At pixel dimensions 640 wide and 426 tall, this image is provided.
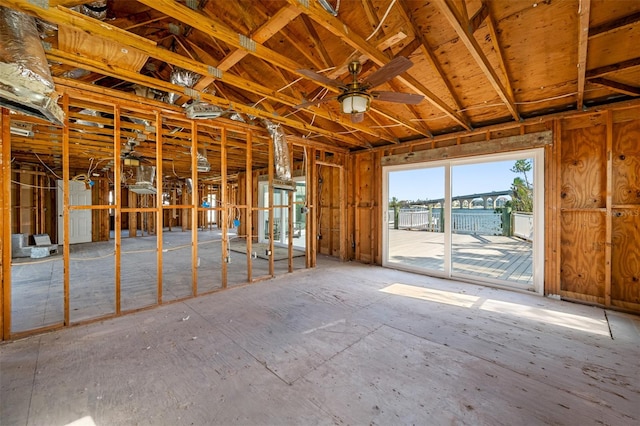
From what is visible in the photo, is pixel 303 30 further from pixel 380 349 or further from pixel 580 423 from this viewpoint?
pixel 580 423

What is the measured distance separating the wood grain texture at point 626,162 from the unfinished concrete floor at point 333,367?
1505 mm

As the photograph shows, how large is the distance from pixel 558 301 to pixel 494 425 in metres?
3.08

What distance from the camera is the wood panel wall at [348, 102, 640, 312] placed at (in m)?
3.25

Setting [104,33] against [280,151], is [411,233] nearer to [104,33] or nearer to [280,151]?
[280,151]

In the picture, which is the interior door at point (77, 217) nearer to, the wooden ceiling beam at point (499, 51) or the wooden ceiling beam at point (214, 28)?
the wooden ceiling beam at point (214, 28)

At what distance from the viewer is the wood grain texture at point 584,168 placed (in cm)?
342

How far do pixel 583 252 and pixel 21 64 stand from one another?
6166 millimetres

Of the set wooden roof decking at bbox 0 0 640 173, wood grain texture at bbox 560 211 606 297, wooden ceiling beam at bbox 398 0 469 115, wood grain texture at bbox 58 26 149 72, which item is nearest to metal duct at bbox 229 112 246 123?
wooden roof decking at bbox 0 0 640 173

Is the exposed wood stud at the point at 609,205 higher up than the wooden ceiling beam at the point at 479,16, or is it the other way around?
the wooden ceiling beam at the point at 479,16

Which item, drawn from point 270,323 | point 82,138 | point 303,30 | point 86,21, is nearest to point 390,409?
point 270,323

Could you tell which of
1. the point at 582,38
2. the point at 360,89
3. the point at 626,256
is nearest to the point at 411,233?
the point at 626,256

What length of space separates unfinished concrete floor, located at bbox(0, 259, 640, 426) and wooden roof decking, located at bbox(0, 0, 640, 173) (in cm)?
250

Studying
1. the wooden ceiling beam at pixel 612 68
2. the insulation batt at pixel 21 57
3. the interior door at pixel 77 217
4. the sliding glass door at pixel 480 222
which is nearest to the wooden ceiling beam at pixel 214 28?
the insulation batt at pixel 21 57

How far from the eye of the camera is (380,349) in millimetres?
2336
